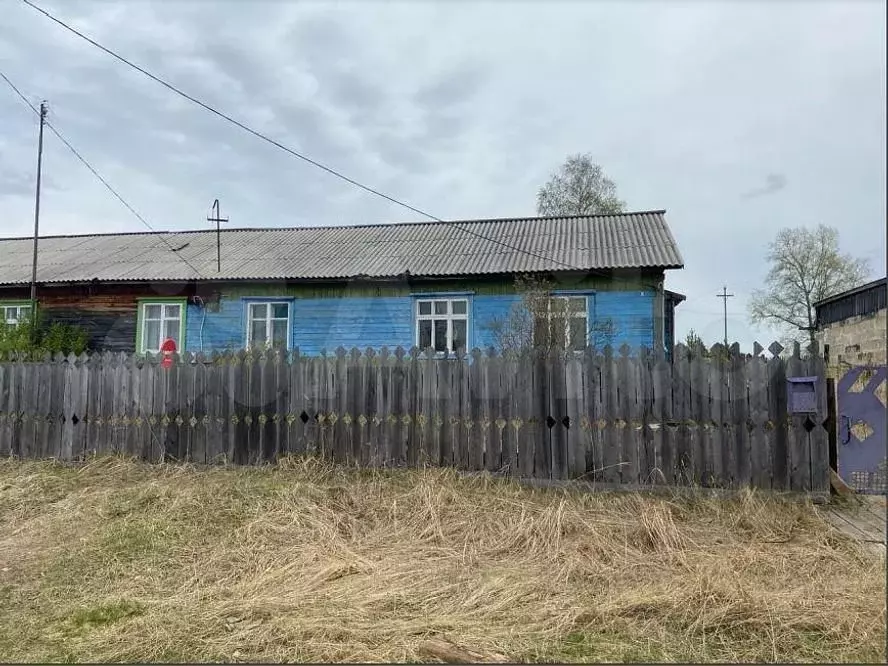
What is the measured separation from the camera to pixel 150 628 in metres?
3.07

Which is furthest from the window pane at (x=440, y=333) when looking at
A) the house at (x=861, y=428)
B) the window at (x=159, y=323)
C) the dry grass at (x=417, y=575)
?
the house at (x=861, y=428)

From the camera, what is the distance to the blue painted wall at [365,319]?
1175 cm

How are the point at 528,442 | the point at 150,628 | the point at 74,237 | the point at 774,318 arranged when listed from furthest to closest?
the point at 774,318 < the point at 74,237 < the point at 528,442 < the point at 150,628

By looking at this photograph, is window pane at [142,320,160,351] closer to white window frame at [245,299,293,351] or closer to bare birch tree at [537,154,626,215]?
white window frame at [245,299,293,351]

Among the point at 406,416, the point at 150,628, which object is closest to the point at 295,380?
the point at 406,416

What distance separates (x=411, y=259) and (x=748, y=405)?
9099mm

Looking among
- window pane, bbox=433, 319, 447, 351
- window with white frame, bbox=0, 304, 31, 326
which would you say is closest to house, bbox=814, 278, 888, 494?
window pane, bbox=433, 319, 447, 351

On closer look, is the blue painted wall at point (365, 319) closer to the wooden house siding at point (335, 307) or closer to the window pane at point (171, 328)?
the wooden house siding at point (335, 307)

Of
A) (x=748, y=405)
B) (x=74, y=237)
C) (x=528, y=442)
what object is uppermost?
(x=74, y=237)

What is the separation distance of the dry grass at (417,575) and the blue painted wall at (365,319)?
6.84 meters

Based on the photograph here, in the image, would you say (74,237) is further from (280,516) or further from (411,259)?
(280,516)

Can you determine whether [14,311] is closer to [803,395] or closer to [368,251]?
[368,251]

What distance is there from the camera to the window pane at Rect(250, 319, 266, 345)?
13.5 meters

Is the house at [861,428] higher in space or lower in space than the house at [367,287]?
lower
